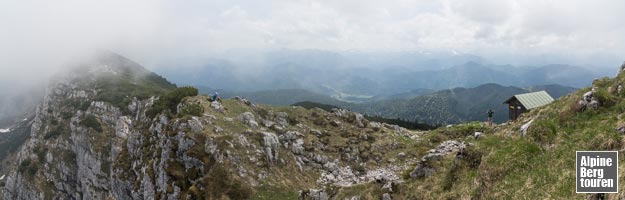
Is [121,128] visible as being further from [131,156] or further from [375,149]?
[375,149]

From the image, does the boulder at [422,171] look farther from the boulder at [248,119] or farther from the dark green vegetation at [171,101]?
the dark green vegetation at [171,101]

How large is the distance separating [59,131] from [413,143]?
130765 millimetres

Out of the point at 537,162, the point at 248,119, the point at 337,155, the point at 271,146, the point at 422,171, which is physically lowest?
the point at 337,155

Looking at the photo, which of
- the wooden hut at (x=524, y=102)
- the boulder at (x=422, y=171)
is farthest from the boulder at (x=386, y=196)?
the wooden hut at (x=524, y=102)

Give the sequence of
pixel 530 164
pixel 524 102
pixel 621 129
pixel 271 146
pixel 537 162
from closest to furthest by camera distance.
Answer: pixel 621 129, pixel 537 162, pixel 530 164, pixel 271 146, pixel 524 102

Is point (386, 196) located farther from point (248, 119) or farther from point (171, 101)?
point (171, 101)

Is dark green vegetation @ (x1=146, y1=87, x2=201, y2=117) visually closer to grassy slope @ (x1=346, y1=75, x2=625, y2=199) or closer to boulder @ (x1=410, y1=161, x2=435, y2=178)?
boulder @ (x1=410, y1=161, x2=435, y2=178)

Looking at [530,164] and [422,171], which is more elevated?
[530,164]

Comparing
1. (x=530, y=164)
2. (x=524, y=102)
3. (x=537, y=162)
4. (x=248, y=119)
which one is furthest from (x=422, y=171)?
(x=248, y=119)

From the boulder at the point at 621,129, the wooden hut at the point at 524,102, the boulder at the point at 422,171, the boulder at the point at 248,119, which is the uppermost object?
the boulder at the point at 621,129

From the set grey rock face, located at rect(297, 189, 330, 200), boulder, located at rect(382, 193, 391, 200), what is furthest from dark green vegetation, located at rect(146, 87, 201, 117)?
boulder, located at rect(382, 193, 391, 200)

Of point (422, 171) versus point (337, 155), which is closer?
point (422, 171)

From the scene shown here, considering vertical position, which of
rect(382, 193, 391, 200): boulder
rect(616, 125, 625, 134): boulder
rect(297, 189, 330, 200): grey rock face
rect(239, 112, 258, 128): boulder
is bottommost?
rect(297, 189, 330, 200): grey rock face

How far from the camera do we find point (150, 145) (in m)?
55.9
